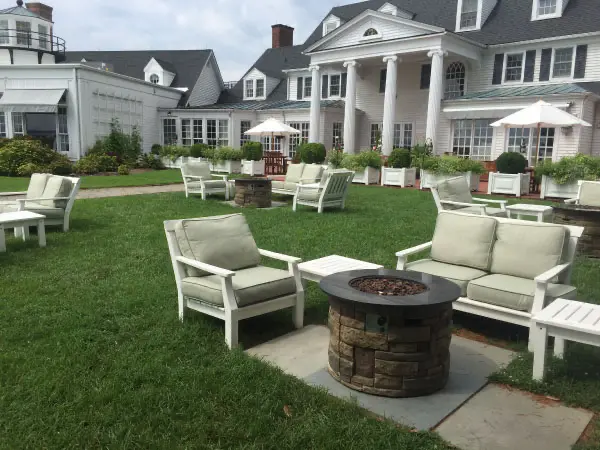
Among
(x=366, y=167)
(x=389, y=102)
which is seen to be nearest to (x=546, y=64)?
(x=389, y=102)

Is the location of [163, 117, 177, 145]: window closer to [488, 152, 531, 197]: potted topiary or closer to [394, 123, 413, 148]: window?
[394, 123, 413, 148]: window

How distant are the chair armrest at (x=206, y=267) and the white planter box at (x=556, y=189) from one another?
42.8 feet

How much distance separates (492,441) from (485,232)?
244cm

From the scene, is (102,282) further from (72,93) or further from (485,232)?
(72,93)

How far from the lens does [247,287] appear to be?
4223 mm

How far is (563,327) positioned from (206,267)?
273 centimetres

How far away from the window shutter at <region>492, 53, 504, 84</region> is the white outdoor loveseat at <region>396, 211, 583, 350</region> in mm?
20407

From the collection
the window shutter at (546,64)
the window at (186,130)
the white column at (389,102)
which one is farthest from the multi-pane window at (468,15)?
the window at (186,130)

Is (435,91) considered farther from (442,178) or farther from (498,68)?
(442,178)

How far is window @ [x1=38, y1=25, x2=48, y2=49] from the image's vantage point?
31.1 meters

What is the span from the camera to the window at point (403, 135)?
25656mm

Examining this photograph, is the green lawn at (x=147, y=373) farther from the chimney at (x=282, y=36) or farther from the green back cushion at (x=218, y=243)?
the chimney at (x=282, y=36)

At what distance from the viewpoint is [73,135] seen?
25.5 m

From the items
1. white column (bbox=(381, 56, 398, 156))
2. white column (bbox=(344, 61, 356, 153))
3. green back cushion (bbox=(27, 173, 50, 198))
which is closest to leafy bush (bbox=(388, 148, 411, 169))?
white column (bbox=(381, 56, 398, 156))
